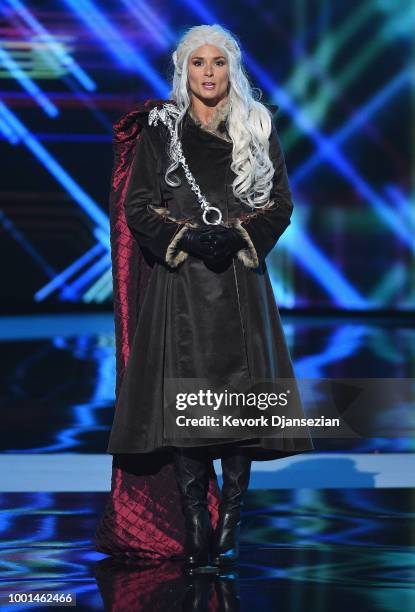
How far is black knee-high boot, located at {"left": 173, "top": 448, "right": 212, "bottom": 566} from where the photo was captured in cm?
385

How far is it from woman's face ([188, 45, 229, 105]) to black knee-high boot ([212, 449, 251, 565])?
0.97 meters

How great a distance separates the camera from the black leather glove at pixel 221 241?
3.71 meters

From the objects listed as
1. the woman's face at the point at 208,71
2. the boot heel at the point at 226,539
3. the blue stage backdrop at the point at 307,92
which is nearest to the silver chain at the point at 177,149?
the woman's face at the point at 208,71

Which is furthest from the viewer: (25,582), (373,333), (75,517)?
(373,333)

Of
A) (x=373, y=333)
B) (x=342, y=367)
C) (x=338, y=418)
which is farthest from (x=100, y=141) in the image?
(x=338, y=418)

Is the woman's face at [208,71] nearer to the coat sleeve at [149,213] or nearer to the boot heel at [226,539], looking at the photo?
the coat sleeve at [149,213]

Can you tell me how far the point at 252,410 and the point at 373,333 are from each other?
8880 mm

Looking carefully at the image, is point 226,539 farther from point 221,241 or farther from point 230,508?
point 221,241

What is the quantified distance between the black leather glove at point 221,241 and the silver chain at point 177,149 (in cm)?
6

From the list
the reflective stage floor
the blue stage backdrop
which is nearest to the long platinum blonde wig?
the reflective stage floor

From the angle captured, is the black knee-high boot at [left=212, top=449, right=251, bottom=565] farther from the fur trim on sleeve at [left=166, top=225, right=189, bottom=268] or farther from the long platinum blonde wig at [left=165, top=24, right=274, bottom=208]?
the long platinum blonde wig at [left=165, top=24, right=274, bottom=208]

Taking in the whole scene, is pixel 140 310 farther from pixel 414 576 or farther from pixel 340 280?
pixel 340 280

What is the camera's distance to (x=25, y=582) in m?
3.70

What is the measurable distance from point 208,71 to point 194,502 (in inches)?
45.6
